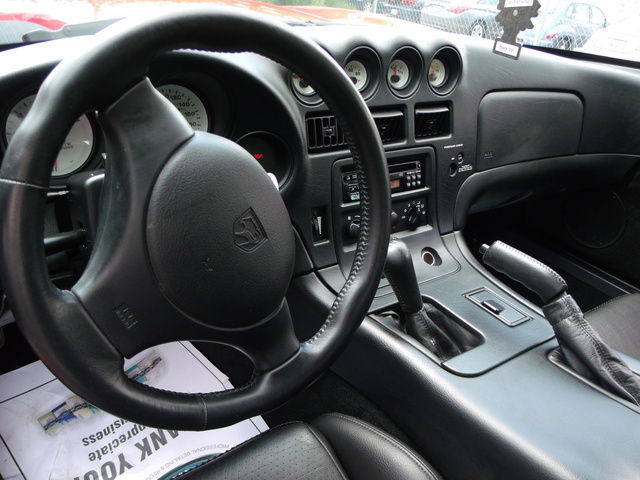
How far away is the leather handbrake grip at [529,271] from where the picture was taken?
938 mm

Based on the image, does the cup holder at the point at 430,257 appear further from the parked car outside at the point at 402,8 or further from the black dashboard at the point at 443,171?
the parked car outside at the point at 402,8

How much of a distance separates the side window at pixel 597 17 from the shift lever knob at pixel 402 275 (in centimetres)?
116

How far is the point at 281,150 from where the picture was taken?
1072mm

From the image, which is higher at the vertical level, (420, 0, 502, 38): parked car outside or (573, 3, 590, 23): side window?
(573, 3, 590, 23): side window

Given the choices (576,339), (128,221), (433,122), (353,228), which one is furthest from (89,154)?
(576,339)

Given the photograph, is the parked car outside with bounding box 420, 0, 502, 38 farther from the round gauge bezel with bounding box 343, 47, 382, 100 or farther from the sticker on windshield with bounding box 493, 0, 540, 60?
the round gauge bezel with bounding box 343, 47, 382, 100

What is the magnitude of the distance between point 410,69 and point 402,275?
21.7 inches

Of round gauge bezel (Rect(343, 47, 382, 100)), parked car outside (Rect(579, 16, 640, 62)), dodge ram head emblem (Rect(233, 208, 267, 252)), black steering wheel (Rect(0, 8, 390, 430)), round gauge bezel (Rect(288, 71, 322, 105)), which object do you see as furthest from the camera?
parked car outside (Rect(579, 16, 640, 62))

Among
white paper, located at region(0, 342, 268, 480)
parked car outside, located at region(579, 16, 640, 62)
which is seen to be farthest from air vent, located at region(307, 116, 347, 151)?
parked car outside, located at region(579, 16, 640, 62)

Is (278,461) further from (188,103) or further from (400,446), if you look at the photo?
(188,103)

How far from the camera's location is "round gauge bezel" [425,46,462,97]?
49.9 inches

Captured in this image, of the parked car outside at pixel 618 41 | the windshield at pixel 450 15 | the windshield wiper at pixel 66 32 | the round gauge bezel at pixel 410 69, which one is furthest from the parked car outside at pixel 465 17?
the windshield wiper at pixel 66 32

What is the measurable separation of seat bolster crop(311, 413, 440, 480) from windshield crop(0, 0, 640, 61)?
2.51 ft

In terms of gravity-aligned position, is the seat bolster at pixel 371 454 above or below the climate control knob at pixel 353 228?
below
